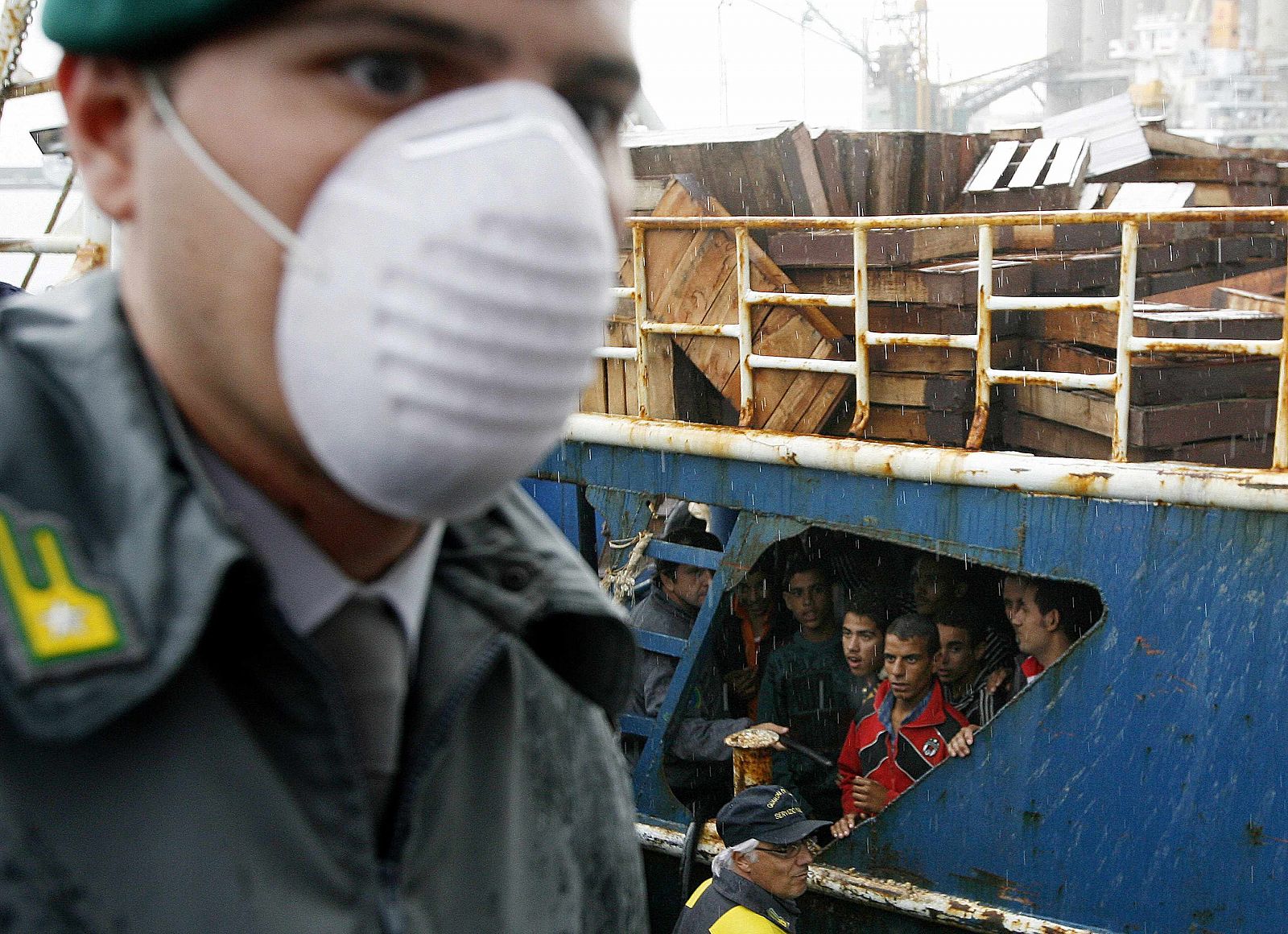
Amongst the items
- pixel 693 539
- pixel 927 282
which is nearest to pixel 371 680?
pixel 927 282

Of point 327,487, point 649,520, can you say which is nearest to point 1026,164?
point 649,520

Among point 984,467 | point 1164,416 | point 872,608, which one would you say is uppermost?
point 1164,416

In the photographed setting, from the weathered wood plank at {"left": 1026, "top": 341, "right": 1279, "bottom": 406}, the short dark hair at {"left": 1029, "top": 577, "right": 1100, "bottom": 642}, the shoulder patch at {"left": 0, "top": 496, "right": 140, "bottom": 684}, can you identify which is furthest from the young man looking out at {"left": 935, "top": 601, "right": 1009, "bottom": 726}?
the shoulder patch at {"left": 0, "top": 496, "right": 140, "bottom": 684}

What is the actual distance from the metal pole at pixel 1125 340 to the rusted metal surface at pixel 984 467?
4.7 inches

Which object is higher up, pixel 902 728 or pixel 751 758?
pixel 902 728

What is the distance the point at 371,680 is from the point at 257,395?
28cm

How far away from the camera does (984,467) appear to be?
5.54m

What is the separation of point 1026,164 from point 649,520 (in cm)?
326

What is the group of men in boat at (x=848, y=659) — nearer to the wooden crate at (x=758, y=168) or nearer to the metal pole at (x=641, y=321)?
the metal pole at (x=641, y=321)

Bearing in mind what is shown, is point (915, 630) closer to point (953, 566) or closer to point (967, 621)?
point (967, 621)

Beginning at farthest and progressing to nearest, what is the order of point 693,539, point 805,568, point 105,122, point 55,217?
point 693,539, point 805,568, point 55,217, point 105,122

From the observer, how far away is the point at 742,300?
6.25 m

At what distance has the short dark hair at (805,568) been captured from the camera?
6891 mm

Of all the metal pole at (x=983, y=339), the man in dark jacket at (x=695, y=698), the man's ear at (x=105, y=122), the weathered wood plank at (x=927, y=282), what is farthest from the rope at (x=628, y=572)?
the man's ear at (x=105, y=122)
